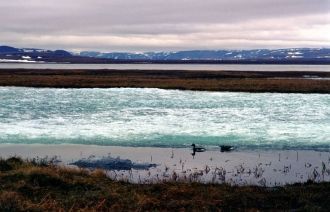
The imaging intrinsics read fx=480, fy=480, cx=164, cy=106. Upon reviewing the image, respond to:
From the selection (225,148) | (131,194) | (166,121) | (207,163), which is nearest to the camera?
(131,194)

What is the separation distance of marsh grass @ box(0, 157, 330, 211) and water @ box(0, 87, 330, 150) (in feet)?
27.3

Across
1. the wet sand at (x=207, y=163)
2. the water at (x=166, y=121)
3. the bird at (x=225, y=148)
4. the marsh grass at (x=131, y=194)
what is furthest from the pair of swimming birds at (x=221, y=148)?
the marsh grass at (x=131, y=194)

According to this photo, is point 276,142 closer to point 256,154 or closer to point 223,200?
point 256,154

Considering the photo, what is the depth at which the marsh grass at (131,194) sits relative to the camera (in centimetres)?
1202

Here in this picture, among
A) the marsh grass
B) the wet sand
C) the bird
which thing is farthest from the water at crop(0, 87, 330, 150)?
the marsh grass

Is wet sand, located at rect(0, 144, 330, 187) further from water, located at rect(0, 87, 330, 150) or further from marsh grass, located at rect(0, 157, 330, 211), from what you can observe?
marsh grass, located at rect(0, 157, 330, 211)

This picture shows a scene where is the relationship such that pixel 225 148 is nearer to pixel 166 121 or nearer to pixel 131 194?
pixel 166 121

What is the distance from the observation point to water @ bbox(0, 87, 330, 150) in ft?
78.9

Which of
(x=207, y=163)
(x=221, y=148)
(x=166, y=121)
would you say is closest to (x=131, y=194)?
(x=207, y=163)

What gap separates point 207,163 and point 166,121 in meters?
11.2

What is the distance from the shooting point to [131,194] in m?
13.3

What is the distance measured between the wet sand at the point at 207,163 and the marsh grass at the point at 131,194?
1403 mm

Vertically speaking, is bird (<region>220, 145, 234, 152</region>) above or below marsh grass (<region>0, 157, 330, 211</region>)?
below

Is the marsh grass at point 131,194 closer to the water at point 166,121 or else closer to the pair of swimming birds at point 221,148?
the pair of swimming birds at point 221,148
